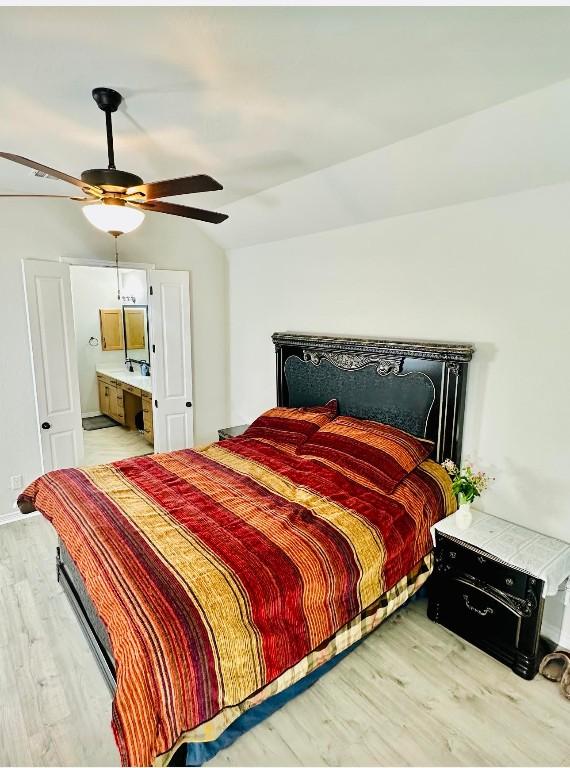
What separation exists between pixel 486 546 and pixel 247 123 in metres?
2.51

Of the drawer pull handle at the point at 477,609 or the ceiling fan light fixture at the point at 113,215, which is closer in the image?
the ceiling fan light fixture at the point at 113,215

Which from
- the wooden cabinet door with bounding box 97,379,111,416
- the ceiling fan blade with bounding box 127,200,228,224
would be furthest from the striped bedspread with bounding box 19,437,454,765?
the wooden cabinet door with bounding box 97,379,111,416

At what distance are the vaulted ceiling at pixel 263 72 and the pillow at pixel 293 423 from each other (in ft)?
6.04

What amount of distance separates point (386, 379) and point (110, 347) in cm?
505

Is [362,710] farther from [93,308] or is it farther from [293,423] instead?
[93,308]

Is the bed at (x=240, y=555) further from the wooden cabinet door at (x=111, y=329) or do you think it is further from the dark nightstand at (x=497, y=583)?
the wooden cabinet door at (x=111, y=329)

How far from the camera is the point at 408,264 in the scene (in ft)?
9.68

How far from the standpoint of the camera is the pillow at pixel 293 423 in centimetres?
328

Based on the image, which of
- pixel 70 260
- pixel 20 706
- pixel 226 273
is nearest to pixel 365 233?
pixel 226 273

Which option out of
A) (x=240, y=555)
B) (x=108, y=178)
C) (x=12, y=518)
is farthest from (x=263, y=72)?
(x=12, y=518)

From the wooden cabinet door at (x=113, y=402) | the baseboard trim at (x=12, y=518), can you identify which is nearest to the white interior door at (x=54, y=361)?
the baseboard trim at (x=12, y=518)

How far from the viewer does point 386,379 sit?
10.0 ft

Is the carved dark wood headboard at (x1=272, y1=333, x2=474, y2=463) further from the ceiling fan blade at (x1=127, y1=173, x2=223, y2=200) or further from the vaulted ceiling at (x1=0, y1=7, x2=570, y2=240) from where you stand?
the ceiling fan blade at (x1=127, y1=173, x2=223, y2=200)

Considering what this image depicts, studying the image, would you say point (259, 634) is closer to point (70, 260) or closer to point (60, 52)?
point (60, 52)
